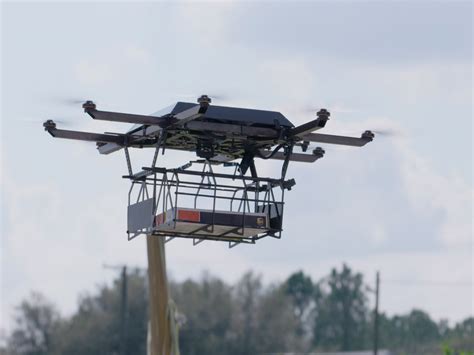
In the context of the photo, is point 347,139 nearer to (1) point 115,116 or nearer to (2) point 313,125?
(2) point 313,125

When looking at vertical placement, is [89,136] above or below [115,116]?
above

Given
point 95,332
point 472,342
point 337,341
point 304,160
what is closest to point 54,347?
point 95,332

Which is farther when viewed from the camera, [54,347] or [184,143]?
[54,347]

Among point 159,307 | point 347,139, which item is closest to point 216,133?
point 347,139

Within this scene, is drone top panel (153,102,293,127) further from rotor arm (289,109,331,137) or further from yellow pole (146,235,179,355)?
yellow pole (146,235,179,355)

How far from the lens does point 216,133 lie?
2409 cm

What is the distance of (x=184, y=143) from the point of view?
24719 millimetres

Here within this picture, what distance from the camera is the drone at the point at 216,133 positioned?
23203 millimetres

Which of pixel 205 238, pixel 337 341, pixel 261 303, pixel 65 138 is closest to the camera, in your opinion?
pixel 205 238

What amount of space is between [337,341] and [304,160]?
108070mm

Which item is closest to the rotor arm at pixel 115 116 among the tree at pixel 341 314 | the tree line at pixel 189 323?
the tree line at pixel 189 323

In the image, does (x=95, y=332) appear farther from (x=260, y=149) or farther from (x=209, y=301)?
(x=260, y=149)

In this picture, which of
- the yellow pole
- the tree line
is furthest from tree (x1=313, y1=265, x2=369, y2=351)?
the yellow pole

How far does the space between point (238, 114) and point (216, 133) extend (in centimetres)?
52
